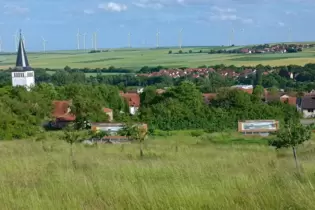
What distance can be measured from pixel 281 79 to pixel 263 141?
76846mm

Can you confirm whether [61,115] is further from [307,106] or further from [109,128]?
[307,106]

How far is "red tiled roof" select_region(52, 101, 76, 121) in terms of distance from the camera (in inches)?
1889

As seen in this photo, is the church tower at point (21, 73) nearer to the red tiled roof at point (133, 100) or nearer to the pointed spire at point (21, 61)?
the pointed spire at point (21, 61)

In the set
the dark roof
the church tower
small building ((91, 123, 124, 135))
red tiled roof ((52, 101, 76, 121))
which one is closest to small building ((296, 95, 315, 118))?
the dark roof

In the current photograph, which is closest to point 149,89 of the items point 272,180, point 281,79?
point 281,79

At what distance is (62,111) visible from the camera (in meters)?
51.7

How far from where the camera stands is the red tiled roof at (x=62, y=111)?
47975mm

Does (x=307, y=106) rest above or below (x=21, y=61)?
below

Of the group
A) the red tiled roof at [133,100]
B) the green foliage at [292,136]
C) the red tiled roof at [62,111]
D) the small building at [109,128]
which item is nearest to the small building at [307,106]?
the red tiled roof at [133,100]

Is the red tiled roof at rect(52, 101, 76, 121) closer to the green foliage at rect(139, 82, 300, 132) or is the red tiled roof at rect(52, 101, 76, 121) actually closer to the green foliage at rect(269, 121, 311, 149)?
the green foliage at rect(139, 82, 300, 132)

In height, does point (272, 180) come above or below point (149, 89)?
above

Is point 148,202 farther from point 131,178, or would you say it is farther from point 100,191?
point 131,178

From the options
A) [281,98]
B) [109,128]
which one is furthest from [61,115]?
[281,98]

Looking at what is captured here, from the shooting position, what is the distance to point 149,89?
202ft
